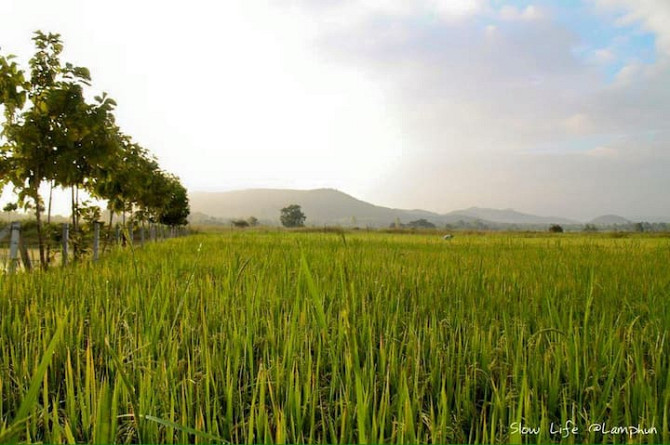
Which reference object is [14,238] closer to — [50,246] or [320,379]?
[50,246]

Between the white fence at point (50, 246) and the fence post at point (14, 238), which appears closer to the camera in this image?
the white fence at point (50, 246)

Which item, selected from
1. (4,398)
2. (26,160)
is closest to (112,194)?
(26,160)

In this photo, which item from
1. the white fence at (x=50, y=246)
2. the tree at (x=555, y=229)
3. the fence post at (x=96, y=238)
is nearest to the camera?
the white fence at (x=50, y=246)

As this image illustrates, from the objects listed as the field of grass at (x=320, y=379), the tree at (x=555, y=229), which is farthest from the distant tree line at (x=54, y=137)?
the tree at (x=555, y=229)

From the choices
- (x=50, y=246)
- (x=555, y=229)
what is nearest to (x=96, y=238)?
(x=50, y=246)

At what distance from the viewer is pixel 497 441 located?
4.86 ft

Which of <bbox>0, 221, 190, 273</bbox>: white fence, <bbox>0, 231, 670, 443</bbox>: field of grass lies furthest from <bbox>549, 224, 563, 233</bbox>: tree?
<bbox>0, 231, 670, 443</bbox>: field of grass

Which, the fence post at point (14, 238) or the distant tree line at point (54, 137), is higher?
the distant tree line at point (54, 137)

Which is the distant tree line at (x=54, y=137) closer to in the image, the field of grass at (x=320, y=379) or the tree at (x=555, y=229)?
the field of grass at (x=320, y=379)

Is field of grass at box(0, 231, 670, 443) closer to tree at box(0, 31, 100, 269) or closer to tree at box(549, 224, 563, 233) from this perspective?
tree at box(0, 31, 100, 269)

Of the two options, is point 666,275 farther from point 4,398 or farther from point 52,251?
point 52,251

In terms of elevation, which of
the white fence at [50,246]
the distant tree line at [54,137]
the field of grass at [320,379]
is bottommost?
the field of grass at [320,379]

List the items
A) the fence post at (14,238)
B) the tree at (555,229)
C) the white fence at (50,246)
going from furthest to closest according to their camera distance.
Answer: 1. the tree at (555,229)
2. the fence post at (14,238)
3. the white fence at (50,246)

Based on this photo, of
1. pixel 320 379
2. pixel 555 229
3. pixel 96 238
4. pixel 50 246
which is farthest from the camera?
pixel 555 229
